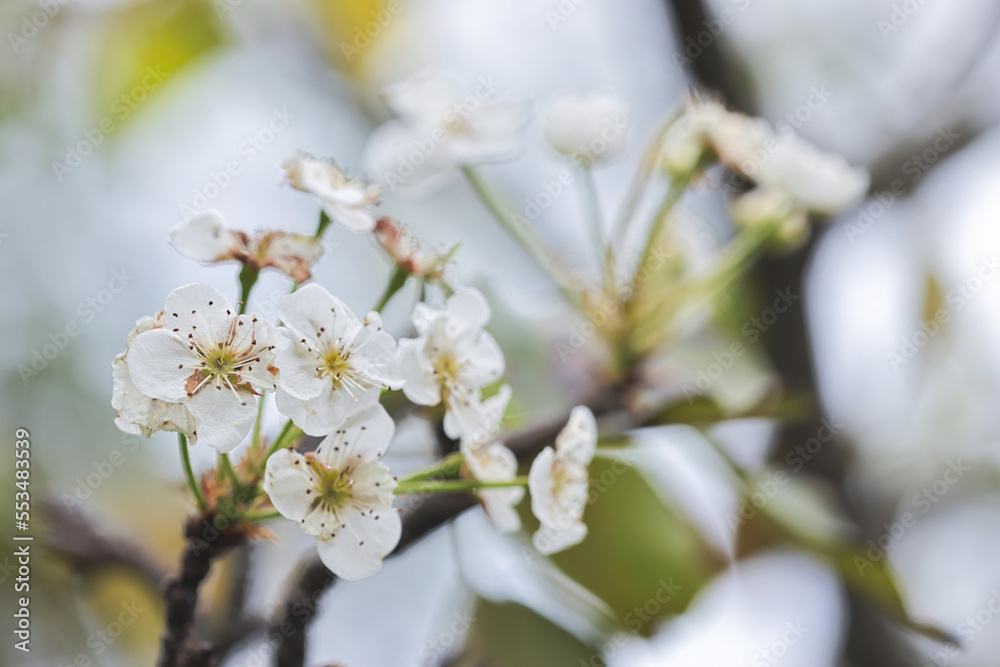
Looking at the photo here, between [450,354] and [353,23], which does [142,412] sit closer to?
[450,354]

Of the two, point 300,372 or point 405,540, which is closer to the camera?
point 300,372

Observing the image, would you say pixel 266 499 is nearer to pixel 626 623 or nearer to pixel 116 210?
pixel 626 623

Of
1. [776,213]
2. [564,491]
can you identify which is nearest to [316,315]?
[564,491]

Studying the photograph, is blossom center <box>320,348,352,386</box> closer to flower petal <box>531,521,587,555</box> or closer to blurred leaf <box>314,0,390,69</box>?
flower petal <box>531,521,587,555</box>

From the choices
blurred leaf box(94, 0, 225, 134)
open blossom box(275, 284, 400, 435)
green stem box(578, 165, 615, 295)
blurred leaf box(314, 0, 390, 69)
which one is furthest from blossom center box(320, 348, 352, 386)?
blurred leaf box(314, 0, 390, 69)

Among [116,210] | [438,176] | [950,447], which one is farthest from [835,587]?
[116,210]
